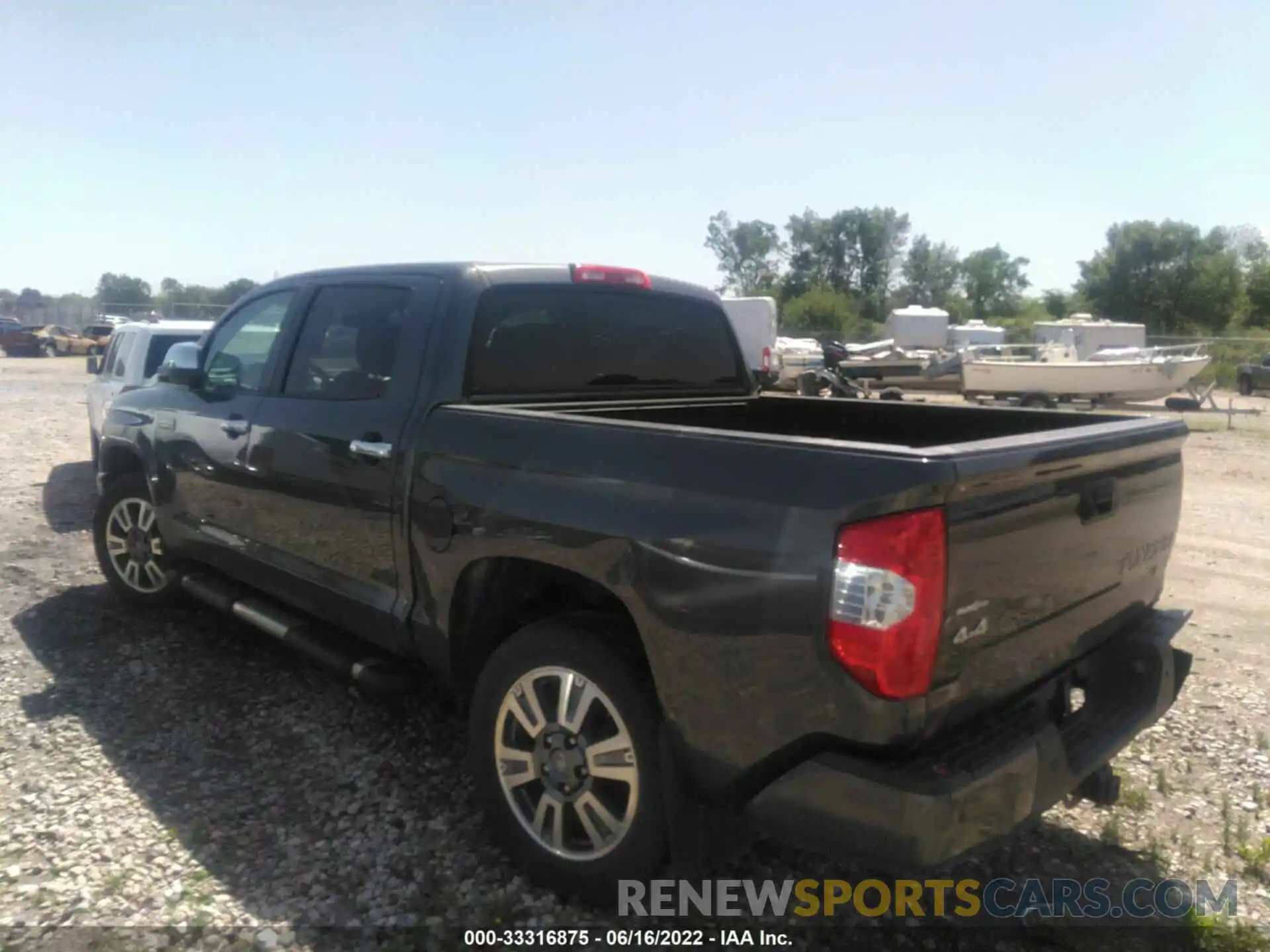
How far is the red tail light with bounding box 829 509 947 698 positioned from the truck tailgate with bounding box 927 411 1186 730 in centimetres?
5

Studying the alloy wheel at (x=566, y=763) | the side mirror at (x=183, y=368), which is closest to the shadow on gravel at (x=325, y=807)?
the alloy wheel at (x=566, y=763)

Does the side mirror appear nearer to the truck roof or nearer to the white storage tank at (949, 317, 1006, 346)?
the truck roof

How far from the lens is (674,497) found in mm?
2473

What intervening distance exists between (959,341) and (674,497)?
34525 mm

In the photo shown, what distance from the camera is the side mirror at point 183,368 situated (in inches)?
187

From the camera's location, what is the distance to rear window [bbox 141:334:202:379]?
855 cm

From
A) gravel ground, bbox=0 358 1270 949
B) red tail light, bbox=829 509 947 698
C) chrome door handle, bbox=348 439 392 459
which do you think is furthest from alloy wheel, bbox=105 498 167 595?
red tail light, bbox=829 509 947 698

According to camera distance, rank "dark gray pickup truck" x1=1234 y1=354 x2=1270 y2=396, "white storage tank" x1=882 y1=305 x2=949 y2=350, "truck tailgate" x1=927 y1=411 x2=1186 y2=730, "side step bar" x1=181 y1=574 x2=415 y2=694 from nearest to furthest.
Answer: "truck tailgate" x1=927 y1=411 x2=1186 y2=730, "side step bar" x1=181 y1=574 x2=415 y2=694, "dark gray pickup truck" x1=1234 y1=354 x2=1270 y2=396, "white storage tank" x1=882 y1=305 x2=949 y2=350

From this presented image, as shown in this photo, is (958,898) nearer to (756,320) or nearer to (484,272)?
(484,272)

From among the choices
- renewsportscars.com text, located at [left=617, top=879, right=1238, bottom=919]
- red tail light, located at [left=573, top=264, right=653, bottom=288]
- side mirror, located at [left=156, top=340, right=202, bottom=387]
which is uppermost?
red tail light, located at [left=573, top=264, right=653, bottom=288]

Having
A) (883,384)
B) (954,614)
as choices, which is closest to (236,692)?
(954,614)

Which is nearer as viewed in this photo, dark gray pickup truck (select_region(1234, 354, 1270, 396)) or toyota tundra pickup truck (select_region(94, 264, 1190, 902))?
toyota tundra pickup truck (select_region(94, 264, 1190, 902))

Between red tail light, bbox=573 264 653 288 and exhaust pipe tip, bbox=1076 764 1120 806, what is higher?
red tail light, bbox=573 264 653 288

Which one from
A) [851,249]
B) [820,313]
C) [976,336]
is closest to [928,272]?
[851,249]
